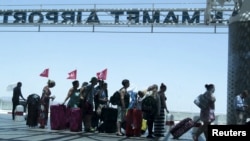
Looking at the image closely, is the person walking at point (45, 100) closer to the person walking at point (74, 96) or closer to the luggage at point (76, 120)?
the person walking at point (74, 96)

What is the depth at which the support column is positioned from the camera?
31.9 feet

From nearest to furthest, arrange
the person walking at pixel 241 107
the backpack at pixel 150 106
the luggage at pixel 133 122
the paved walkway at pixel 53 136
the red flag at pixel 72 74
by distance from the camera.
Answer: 1. the paved walkway at pixel 53 136
2. the person walking at pixel 241 107
3. the backpack at pixel 150 106
4. the luggage at pixel 133 122
5. the red flag at pixel 72 74

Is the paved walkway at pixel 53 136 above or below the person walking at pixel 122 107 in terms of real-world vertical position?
below

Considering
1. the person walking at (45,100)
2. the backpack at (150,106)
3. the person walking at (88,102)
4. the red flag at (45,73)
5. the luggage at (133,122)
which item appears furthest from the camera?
the red flag at (45,73)

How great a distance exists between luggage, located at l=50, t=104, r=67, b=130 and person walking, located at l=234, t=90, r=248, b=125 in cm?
505

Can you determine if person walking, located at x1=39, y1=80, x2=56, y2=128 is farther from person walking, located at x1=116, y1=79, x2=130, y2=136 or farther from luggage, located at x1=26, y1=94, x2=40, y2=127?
person walking, located at x1=116, y1=79, x2=130, y2=136

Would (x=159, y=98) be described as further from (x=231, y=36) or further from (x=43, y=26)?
(x=43, y=26)

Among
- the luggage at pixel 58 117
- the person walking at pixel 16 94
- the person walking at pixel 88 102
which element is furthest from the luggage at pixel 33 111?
the person walking at pixel 16 94

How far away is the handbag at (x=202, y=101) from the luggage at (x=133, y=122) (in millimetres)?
2319

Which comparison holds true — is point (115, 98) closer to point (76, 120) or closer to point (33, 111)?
point (76, 120)

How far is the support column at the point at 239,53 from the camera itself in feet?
31.9

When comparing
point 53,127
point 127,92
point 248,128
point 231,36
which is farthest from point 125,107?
point 248,128

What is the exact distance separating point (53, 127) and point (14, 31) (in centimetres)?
1270

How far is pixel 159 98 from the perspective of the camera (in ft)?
35.7
